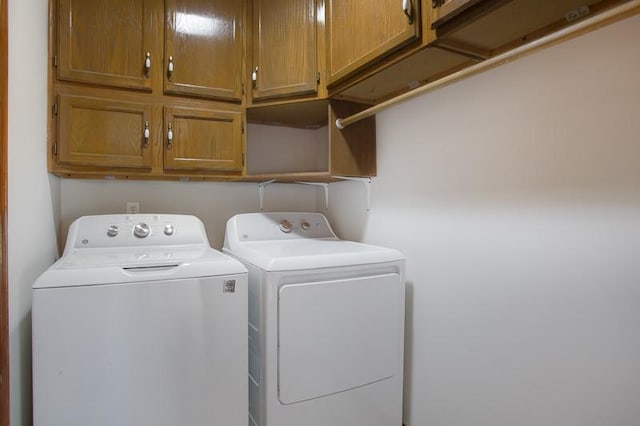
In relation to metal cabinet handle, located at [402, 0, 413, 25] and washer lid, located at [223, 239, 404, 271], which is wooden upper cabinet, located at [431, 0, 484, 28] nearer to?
metal cabinet handle, located at [402, 0, 413, 25]

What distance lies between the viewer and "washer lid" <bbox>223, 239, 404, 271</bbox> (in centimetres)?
142

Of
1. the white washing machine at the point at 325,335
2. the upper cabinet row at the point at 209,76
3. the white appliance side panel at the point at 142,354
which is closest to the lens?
the white appliance side panel at the point at 142,354

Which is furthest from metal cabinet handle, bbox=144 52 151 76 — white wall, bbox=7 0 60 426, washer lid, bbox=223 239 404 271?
washer lid, bbox=223 239 404 271

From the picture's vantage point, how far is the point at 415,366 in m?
1.71

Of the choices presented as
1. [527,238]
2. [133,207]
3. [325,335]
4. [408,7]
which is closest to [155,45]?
[133,207]

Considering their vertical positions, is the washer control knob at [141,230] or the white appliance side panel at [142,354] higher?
the washer control knob at [141,230]

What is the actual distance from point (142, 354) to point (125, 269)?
0.98 ft

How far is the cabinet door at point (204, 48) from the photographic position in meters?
1.78

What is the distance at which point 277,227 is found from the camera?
6.77 ft

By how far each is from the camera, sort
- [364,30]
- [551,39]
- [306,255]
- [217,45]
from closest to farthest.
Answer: [551,39] < [364,30] < [306,255] < [217,45]

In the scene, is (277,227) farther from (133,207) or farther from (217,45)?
(217,45)

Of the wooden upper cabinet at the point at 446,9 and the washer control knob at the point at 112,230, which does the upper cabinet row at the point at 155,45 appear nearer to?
the washer control knob at the point at 112,230

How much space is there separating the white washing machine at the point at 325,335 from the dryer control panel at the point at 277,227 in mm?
270

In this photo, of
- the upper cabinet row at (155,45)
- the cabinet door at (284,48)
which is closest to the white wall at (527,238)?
the cabinet door at (284,48)
